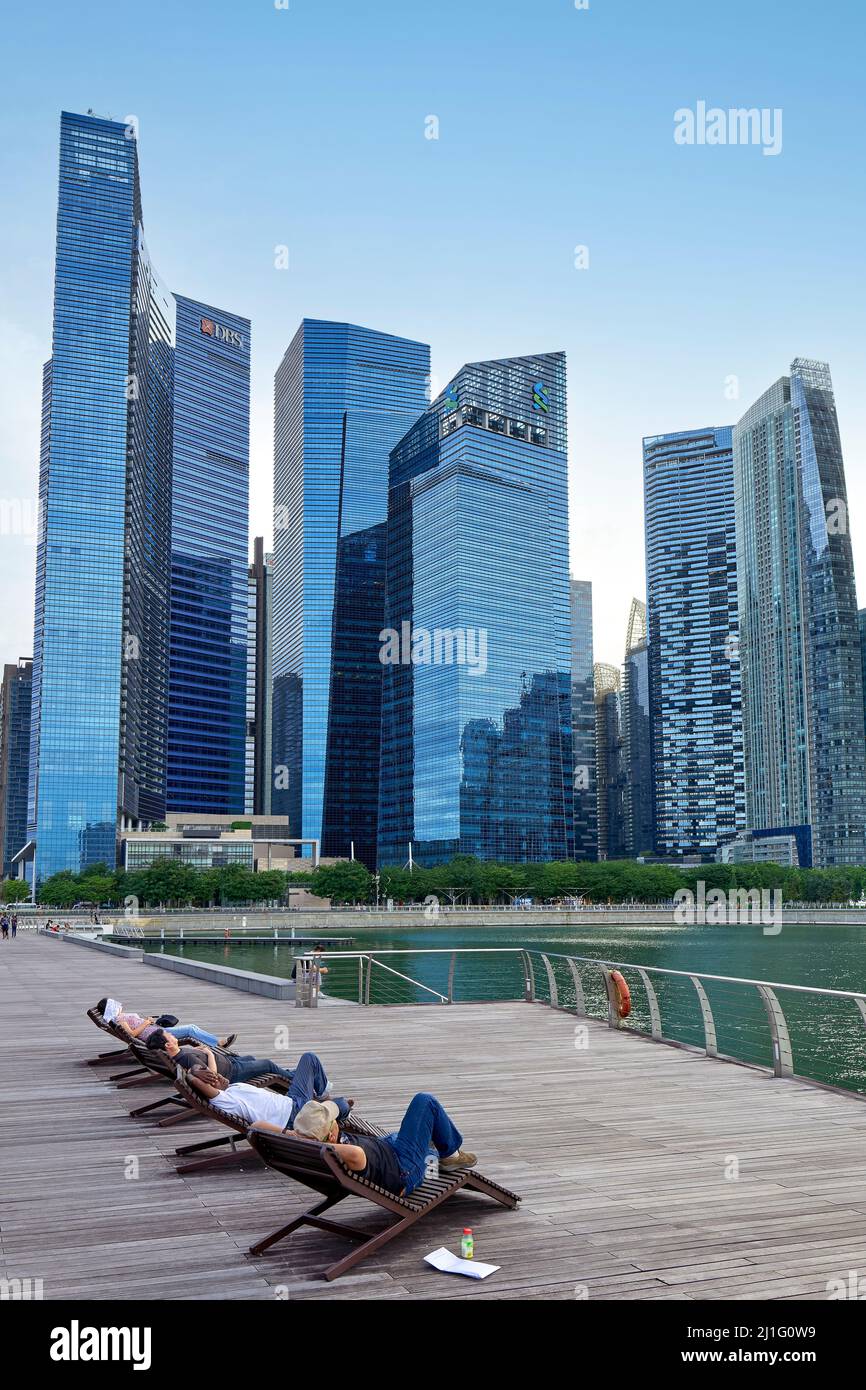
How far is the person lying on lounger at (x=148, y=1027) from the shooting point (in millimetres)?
12461

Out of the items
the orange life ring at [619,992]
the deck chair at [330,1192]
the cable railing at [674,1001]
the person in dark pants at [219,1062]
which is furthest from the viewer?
the orange life ring at [619,992]

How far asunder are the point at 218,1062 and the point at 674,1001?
46.0 metres

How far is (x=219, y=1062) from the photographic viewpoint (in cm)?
1083

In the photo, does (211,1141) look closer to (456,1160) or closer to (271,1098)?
(271,1098)

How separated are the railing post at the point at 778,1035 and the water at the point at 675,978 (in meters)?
0.92

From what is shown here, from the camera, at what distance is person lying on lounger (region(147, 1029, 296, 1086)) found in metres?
10.3

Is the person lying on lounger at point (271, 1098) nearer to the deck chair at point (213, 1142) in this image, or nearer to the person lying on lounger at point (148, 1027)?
the deck chair at point (213, 1142)

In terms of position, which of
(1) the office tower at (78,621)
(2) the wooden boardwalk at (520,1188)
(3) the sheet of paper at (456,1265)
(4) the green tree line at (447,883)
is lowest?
(4) the green tree line at (447,883)

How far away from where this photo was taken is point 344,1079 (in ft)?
44.7

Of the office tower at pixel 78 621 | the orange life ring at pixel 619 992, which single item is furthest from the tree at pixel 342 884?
the orange life ring at pixel 619 992

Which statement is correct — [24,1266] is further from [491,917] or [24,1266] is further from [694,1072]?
[491,917]

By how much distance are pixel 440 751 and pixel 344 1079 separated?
606 feet

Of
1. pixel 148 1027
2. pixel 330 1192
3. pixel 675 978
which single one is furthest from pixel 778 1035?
pixel 675 978
